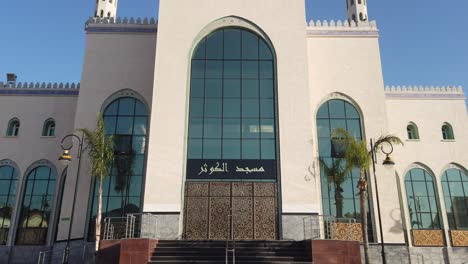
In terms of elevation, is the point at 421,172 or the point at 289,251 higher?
the point at 421,172

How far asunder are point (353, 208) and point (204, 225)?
24.2 ft

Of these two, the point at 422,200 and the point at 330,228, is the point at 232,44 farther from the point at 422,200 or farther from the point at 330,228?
the point at 422,200

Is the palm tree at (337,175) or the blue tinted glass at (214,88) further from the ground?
the blue tinted glass at (214,88)

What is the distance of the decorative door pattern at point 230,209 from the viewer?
57.9 ft

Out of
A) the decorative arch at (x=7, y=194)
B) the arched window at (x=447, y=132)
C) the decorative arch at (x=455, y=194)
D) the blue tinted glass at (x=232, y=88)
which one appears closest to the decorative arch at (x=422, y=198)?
the decorative arch at (x=455, y=194)

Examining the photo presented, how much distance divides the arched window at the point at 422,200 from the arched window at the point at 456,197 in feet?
2.14

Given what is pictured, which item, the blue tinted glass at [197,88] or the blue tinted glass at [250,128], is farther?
the blue tinted glass at [197,88]

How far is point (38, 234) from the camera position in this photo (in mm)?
21422

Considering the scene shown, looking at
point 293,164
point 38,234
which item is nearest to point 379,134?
point 293,164

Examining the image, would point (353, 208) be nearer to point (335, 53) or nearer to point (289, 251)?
point (289, 251)

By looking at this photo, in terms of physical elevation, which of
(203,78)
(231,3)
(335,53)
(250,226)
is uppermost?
(231,3)

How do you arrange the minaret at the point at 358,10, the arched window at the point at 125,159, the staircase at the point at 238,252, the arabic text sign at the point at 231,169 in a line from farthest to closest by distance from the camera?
the minaret at the point at 358,10 < the arched window at the point at 125,159 < the arabic text sign at the point at 231,169 < the staircase at the point at 238,252

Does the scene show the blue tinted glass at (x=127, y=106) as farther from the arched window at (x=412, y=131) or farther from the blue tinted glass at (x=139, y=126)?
the arched window at (x=412, y=131)

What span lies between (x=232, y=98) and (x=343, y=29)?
316 inches
